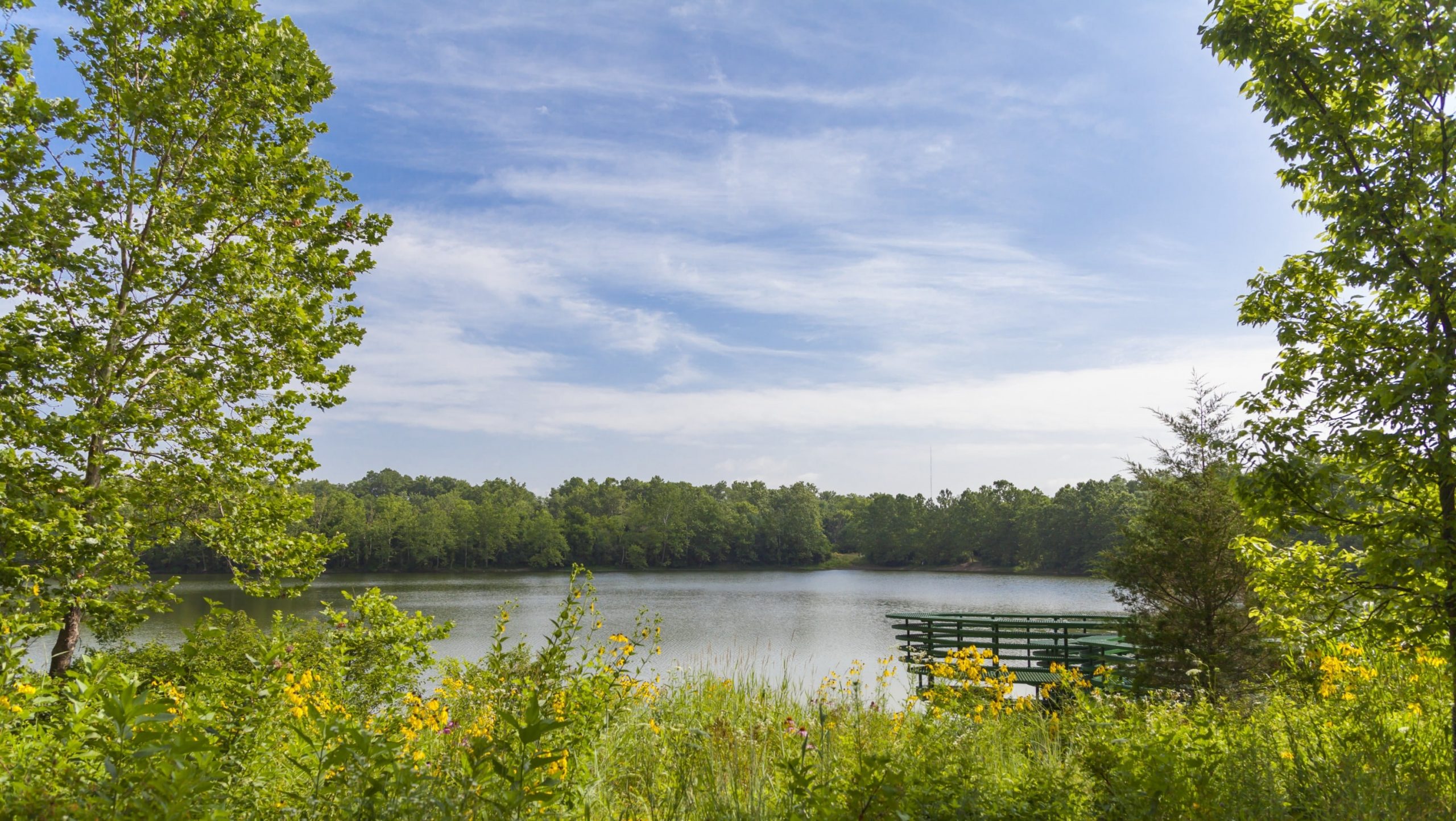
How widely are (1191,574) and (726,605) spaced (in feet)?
101

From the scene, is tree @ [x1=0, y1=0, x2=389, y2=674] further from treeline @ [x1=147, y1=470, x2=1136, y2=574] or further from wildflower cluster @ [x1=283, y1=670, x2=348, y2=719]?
treeline @ [x1=147, y1=470, x2=1136, y2=574]

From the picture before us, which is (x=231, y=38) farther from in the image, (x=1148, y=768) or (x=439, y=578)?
(x=439, y=578)

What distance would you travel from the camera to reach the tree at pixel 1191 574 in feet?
25.5

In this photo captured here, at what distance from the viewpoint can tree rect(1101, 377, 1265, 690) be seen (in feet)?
25.5

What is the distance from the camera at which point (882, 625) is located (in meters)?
27.8

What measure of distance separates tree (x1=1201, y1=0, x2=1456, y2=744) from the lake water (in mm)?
4786

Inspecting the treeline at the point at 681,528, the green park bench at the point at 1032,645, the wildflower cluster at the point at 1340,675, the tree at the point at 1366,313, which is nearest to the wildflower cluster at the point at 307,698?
the tree at the point at 1366,313

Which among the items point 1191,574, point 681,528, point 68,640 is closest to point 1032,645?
point 1191,574

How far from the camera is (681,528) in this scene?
283 feet

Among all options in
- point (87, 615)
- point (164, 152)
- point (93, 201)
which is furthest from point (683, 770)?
point (164, 152)

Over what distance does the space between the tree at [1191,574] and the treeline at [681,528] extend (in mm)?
61691

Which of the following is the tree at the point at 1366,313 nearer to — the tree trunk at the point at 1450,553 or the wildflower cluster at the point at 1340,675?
the tree trunk at the point at 1450,553

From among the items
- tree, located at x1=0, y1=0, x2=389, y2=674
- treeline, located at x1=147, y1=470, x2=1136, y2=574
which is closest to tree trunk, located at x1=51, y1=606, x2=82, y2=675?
tree, located at x1=0, y1=0, x2=389, y2=674

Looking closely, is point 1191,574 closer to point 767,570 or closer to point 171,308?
point 171,308
